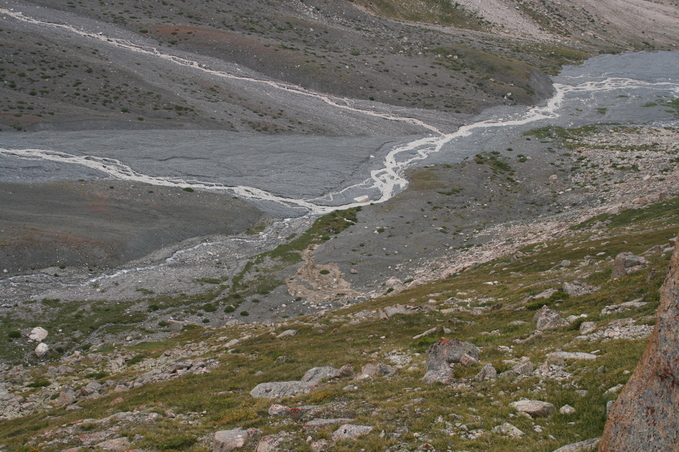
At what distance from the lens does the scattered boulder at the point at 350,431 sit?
13.3m

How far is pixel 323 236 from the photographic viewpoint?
2317 inches

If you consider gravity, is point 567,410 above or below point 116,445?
above

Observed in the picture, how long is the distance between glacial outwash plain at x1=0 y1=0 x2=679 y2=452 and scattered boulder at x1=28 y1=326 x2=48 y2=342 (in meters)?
0.19

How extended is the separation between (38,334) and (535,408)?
113ft

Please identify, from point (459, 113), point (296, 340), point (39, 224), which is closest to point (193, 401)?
point (296, 340)

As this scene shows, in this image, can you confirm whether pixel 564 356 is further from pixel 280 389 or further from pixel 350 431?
pixel 280 389

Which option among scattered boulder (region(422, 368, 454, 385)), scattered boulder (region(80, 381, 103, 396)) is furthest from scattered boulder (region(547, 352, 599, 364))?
scattered boulder (region(80, 381, 103, 396))

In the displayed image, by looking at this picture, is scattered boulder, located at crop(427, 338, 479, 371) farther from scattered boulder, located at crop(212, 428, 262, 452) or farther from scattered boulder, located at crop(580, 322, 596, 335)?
scattered boulder, located at crop(212, 428, 262, 452)

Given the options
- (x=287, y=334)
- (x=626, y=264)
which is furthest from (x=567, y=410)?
(x=287, y=334)

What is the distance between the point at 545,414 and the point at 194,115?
87.2 m

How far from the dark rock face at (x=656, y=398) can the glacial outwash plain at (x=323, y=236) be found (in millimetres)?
36

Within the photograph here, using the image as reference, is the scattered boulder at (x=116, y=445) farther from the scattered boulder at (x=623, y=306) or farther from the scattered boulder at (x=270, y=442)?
the scattered boulder at (x=623, y=306)

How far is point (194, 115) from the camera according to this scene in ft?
300

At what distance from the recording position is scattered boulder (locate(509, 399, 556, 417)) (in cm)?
1246
